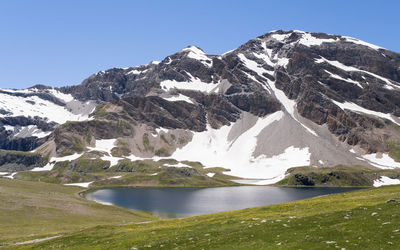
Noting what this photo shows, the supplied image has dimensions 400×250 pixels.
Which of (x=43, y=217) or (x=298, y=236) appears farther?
(x=43, y=217)

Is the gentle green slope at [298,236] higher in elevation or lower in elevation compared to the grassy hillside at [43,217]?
higher

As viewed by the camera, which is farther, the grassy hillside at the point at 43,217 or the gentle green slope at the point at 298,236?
the grassy hillside at the point at 43,217

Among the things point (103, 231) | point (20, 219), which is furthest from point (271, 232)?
point (20, 219)

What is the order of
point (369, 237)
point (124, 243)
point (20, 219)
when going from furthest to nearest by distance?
point (20, 219) → point (124, 243) → point (369, 237)

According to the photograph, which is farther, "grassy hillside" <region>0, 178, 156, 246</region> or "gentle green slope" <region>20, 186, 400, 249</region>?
"grassy hillside" <region>0, 178, 156, 246</region>

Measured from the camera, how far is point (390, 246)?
2294 centimetres

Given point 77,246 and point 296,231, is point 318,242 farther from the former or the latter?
point 77,246

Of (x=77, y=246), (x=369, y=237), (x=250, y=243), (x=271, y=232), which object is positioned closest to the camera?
(x=369, y=237)

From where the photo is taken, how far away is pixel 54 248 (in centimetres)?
4022

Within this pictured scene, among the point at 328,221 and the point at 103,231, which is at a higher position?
the point at 328,221

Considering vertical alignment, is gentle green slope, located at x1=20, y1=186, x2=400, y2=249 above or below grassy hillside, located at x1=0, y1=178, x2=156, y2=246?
above

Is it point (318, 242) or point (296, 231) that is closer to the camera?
point (318, 242)

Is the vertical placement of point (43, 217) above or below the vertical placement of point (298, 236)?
below

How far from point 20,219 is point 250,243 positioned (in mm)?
62569
